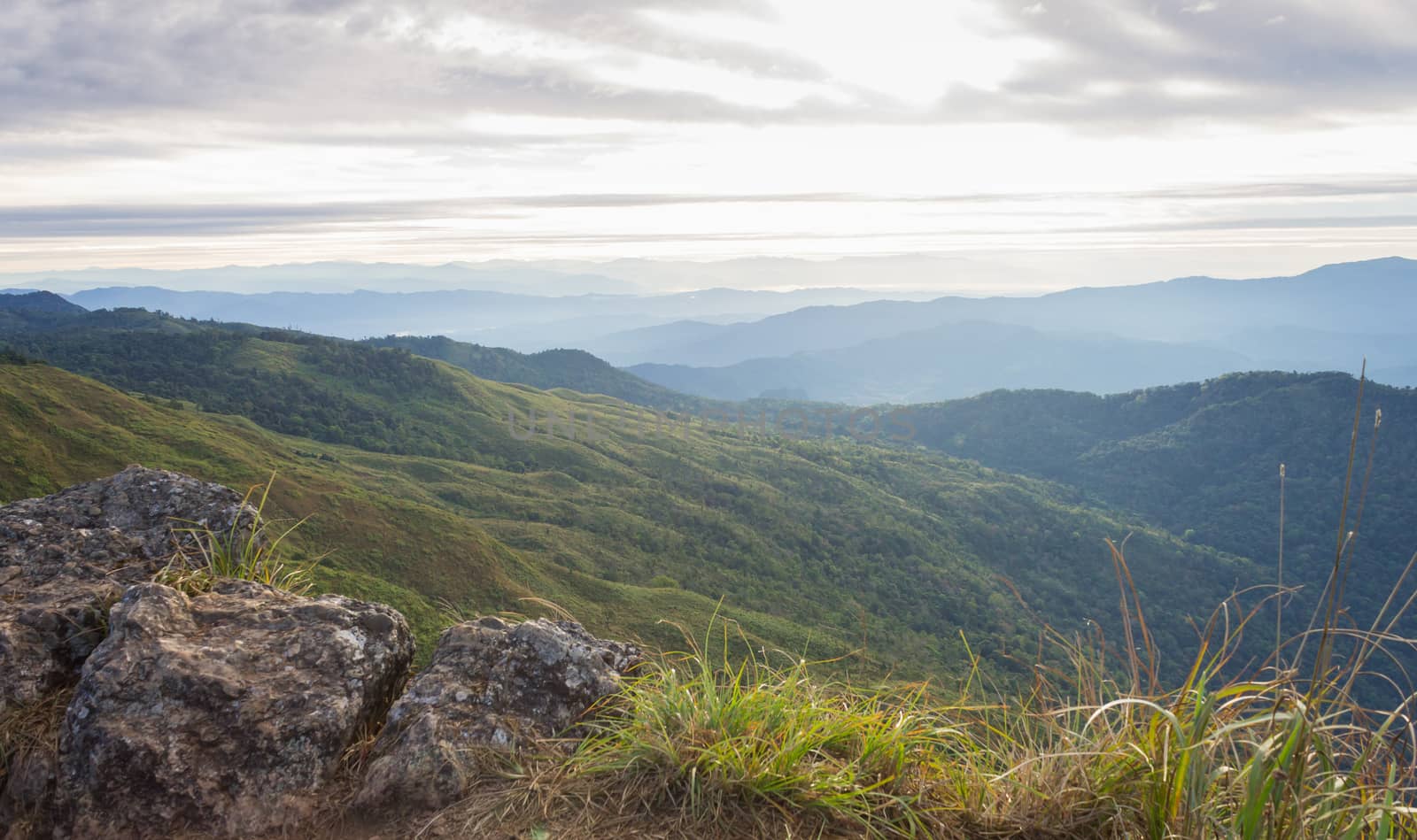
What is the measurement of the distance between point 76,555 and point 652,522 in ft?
261

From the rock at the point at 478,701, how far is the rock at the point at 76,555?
2170mm

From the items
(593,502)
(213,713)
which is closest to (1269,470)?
(593,502)

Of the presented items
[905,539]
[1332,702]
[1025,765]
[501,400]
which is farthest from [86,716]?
[501,400]

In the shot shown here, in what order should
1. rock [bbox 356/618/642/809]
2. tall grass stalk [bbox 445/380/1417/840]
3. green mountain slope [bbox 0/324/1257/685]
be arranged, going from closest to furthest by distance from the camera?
1. tall grass stalk [bbox 445/380/1417/840]
2. rock [bbox 356/618/642/809]
3. green mountain slope [bbox 0/324/1257/685]

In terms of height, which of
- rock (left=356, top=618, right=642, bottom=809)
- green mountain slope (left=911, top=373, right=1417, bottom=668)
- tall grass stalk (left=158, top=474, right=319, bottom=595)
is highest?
tall grass stalk (left=158, top=474, right=319, bottom=595)

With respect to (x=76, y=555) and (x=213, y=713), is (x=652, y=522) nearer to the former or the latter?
(x=76, y=555)

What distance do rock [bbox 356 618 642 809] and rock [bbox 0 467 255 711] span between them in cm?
217

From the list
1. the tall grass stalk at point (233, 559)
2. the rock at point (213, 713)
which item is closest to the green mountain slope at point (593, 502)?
the tall grass stalk at point (233, 559)

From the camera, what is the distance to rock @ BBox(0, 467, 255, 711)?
464 centimetres

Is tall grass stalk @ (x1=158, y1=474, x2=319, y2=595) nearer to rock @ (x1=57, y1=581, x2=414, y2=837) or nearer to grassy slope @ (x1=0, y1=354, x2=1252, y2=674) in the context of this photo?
rock @ (x1=57, y1=581, x2=414, y2=837)

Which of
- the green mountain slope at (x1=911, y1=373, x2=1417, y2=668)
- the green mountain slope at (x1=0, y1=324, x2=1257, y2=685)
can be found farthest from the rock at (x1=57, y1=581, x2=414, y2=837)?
the green mountain slope at (x1=911, y1=373, x2=1417, y2=668)

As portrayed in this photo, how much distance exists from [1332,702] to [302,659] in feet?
19.5

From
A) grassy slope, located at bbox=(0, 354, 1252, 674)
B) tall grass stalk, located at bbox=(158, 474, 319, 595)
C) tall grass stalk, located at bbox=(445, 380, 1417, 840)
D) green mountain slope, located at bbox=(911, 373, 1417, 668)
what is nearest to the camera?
tall grass stalk, located at bbox=(445, 380, 1417, 840)

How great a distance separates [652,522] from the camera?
84438mm
